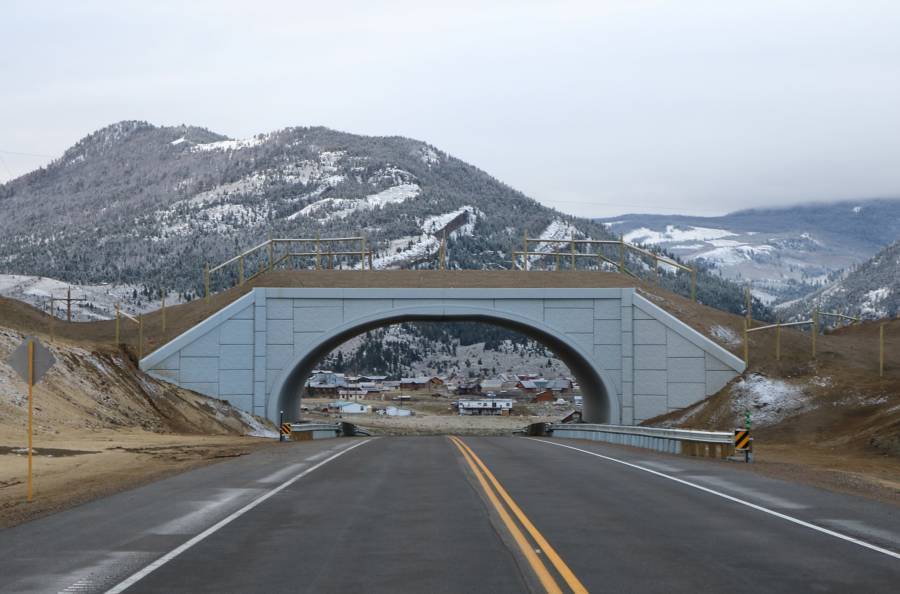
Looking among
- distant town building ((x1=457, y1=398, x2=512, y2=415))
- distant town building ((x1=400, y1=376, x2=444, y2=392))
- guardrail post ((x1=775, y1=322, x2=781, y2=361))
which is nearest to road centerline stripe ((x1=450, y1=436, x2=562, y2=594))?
guardrail post ((x1=775, y1=322, x2=781, y2=361))

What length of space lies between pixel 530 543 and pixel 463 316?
1709 inches

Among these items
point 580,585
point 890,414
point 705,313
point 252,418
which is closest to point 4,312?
point 252,418

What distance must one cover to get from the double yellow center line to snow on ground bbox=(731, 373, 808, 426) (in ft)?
95.1

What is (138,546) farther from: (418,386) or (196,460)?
(418,386)

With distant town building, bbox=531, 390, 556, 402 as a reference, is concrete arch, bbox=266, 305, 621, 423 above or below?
above

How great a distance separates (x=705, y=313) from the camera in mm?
57500

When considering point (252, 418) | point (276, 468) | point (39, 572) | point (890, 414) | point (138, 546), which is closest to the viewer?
point (39, 572)

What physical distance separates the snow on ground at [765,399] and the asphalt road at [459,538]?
26.7 m

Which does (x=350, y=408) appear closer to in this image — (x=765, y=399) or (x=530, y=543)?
(x=765, y=399)

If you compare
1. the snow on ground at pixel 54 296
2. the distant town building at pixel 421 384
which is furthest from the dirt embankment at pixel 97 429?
the distant town building at pixel 421 384

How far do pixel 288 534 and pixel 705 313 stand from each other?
4833cm

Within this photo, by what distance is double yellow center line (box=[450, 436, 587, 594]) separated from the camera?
9078mm

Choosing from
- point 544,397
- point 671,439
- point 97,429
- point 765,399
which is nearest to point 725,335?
point 765,399

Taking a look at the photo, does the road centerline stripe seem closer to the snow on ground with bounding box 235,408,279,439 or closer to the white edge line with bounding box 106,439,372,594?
the white edge line with bounding box 106,439,372,594
